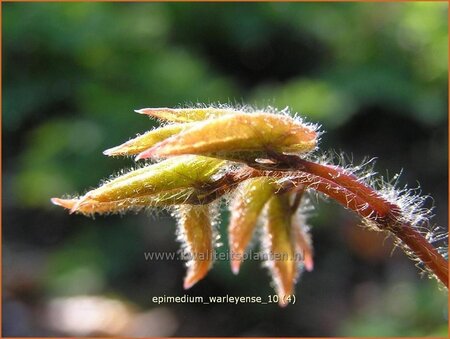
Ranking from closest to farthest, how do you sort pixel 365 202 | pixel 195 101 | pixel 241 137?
pixel 241 137, pixel 365 202, pixel 195 101

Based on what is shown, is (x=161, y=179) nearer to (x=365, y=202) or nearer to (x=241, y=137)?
(x=241, y=137)

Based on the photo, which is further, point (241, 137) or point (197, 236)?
point (197, 236)

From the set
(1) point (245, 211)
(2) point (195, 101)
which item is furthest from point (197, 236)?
(2) point (195, 101)

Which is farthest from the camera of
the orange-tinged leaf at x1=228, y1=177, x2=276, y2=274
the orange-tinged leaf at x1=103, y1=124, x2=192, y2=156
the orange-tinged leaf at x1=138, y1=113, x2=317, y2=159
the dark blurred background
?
the dark blurred background

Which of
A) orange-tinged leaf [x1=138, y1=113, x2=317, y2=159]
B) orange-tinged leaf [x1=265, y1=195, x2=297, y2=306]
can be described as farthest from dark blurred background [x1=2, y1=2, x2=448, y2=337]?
orange-tinged leaf [x1=138, y1=113, x2=317, y2=159]

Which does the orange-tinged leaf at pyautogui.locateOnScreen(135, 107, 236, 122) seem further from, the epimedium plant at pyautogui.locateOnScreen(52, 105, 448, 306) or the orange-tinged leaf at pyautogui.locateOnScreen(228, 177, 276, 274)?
the orange-tinged leaf at pyautogui.locateOnScreen(228, 177, 276, 274)

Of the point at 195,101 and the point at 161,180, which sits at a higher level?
the point at 195,101

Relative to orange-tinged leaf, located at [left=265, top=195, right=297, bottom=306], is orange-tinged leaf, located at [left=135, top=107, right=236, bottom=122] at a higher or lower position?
higher

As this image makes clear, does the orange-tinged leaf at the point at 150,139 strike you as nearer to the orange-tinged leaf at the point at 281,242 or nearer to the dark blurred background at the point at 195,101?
the orange-tinged leaf at the point at 281,242
